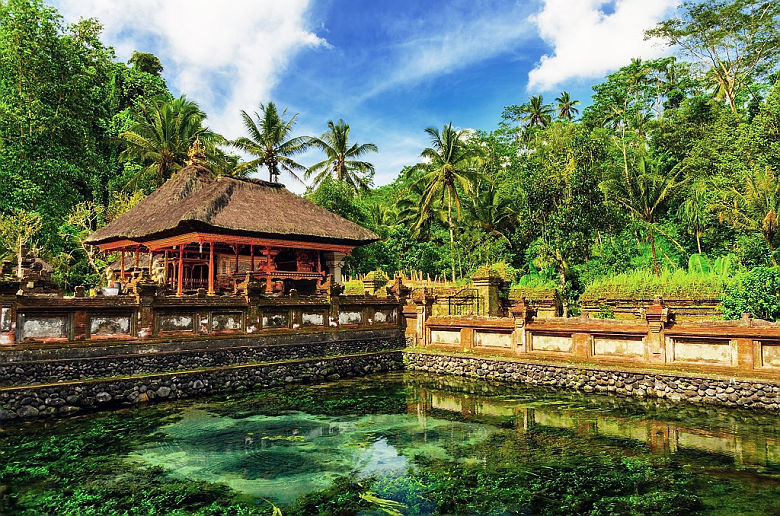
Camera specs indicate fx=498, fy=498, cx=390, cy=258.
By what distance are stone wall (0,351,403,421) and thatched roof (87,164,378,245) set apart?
19.6ft

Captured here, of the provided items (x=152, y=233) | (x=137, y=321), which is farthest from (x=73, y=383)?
(x=152, y=233)

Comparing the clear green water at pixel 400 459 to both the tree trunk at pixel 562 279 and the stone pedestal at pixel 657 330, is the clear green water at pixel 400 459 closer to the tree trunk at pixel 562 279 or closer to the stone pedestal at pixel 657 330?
the stone pedestal at pixel 657 330

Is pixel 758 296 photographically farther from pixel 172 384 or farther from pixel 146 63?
Answer: pixel 146 63

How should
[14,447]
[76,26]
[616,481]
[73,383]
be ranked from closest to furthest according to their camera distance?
[616,481]
[14,447]
[73,383]
[76,26]

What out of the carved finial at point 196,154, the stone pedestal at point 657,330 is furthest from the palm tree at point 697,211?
the carved finial at point 196,154

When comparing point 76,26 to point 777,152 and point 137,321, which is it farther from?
point 777,152

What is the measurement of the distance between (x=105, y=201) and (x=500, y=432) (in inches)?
1368

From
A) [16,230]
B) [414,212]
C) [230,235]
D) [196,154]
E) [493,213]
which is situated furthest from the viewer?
[414,212]

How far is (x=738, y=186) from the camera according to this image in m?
20.1

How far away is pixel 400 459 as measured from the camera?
7.86 m

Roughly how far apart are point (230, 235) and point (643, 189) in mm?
21394

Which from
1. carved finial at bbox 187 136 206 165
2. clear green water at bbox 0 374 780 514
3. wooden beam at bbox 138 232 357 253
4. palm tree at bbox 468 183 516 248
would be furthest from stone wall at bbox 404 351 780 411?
palm tree at bbox 468 183 516 248

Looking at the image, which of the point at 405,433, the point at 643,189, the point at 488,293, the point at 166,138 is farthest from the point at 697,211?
the point at 166,138

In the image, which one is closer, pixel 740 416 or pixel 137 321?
pixel 740 416
